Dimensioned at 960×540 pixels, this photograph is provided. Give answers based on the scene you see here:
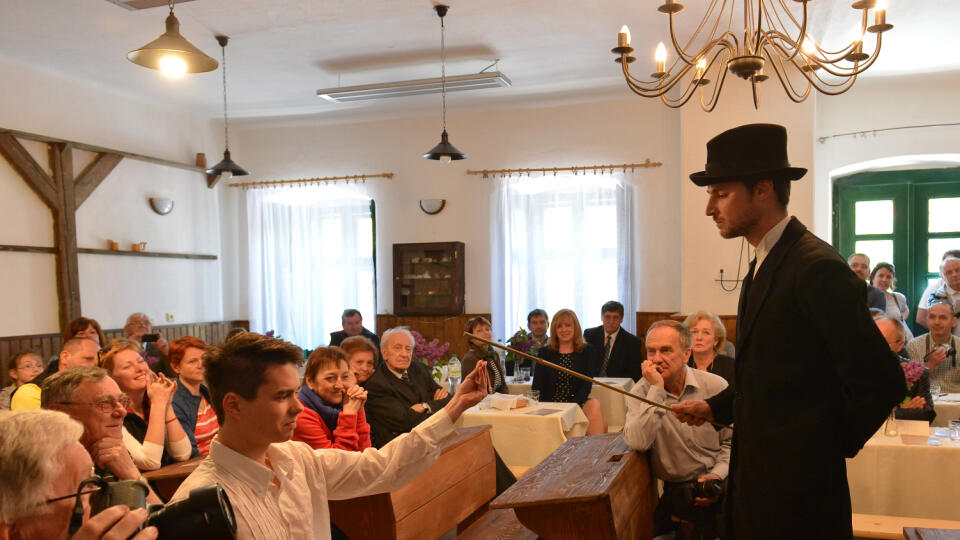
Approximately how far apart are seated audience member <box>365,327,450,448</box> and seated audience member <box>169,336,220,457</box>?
87 centimetres

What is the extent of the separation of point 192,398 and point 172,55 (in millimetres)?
1918

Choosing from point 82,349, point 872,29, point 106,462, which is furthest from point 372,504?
point 872,29

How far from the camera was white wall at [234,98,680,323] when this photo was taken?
27.4ft

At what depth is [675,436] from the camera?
3121mm

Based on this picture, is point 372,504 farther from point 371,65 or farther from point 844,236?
point 844,236

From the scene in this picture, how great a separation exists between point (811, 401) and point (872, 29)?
228cm

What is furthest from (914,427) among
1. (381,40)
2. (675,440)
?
(381,40)

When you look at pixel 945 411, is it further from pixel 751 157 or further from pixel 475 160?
pixel 475 160

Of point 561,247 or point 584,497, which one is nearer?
point 584,497

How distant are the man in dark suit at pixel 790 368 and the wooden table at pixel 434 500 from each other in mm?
1294

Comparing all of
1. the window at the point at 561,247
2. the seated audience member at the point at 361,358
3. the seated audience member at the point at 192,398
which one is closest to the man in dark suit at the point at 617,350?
the window at the point at 561,247

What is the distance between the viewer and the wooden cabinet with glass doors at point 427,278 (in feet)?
29.2

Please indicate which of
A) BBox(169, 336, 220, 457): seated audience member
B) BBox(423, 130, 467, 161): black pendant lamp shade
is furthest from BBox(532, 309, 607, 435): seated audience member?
BBox(169, 336, 220, 457): seated audience member

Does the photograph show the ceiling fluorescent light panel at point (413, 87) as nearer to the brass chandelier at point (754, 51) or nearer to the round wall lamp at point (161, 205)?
the brass chandelier at point (754, 51)
